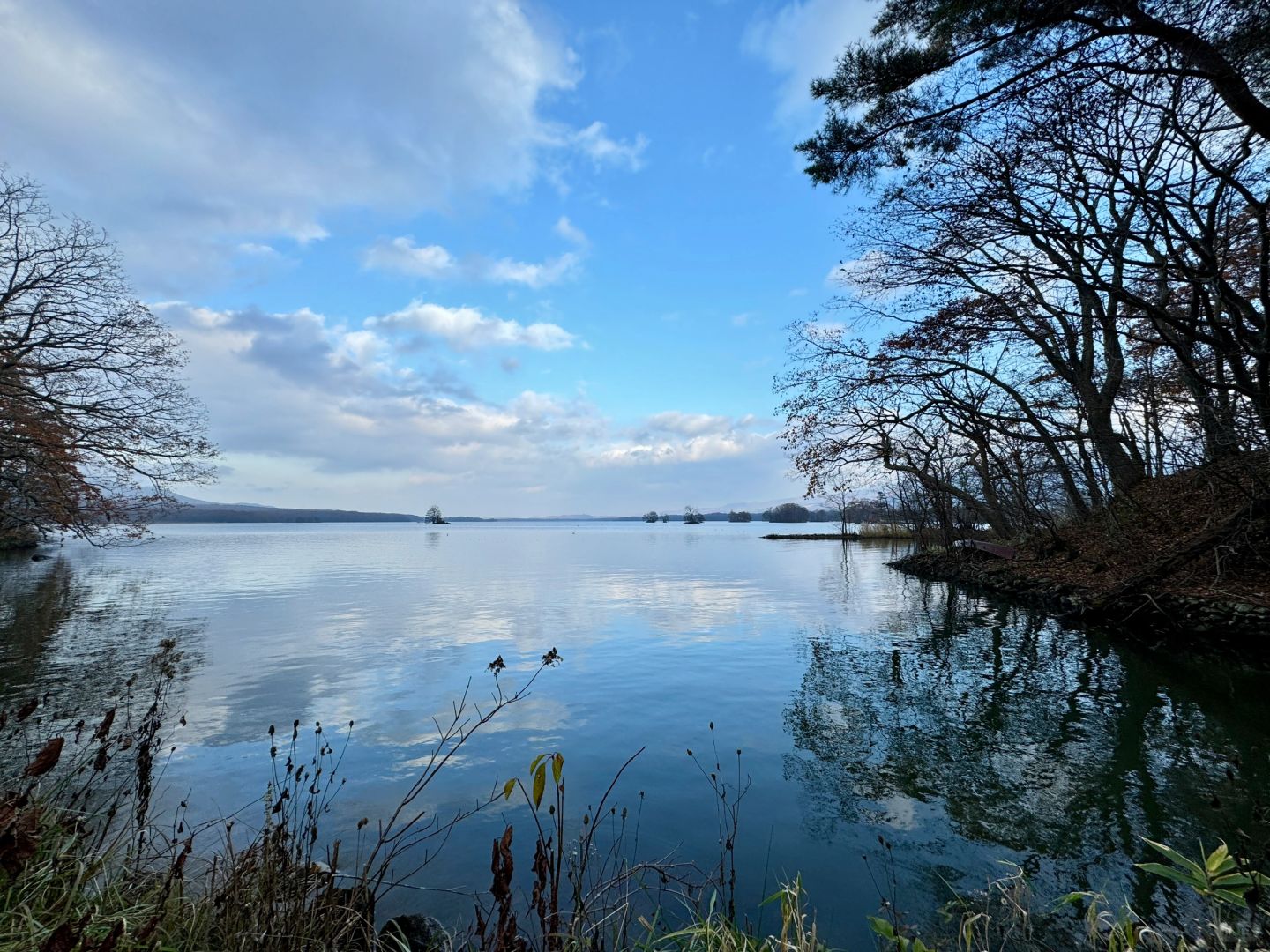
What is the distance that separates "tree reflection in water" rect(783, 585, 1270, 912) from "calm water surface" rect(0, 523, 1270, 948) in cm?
3

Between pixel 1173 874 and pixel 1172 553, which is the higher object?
pixel 1172 553

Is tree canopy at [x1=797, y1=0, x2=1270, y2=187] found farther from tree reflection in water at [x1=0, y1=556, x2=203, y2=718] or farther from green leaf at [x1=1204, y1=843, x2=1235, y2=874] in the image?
tree reflection in water at [x1=0, y1=556, x2=203, y2=718]

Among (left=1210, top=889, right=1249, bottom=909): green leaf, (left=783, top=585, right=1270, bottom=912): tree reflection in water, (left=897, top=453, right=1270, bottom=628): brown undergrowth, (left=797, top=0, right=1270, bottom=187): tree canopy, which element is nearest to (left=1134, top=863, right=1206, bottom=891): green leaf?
(left=1210, top=889, right=1249, bottom=909): green leaf

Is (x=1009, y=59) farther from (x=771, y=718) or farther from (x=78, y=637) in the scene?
(x=78, y=637)

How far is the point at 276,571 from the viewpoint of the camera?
98.7 ft

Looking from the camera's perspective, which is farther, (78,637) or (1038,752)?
(78,637)

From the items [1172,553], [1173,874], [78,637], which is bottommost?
[78,637]

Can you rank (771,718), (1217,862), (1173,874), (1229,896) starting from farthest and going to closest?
1. (771,718)
2. (1217,862)
3. (1229,896)
4. (1173,874)

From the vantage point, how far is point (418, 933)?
358cm

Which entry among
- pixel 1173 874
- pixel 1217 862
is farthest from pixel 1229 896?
pixel 1173 874

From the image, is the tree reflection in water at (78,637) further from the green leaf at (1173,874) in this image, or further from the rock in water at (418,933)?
the green leaf at (1173,874)

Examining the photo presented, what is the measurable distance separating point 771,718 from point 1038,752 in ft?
10.3

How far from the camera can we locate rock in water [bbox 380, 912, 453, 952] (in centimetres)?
335

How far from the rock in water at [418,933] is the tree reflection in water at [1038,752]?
324 cm
